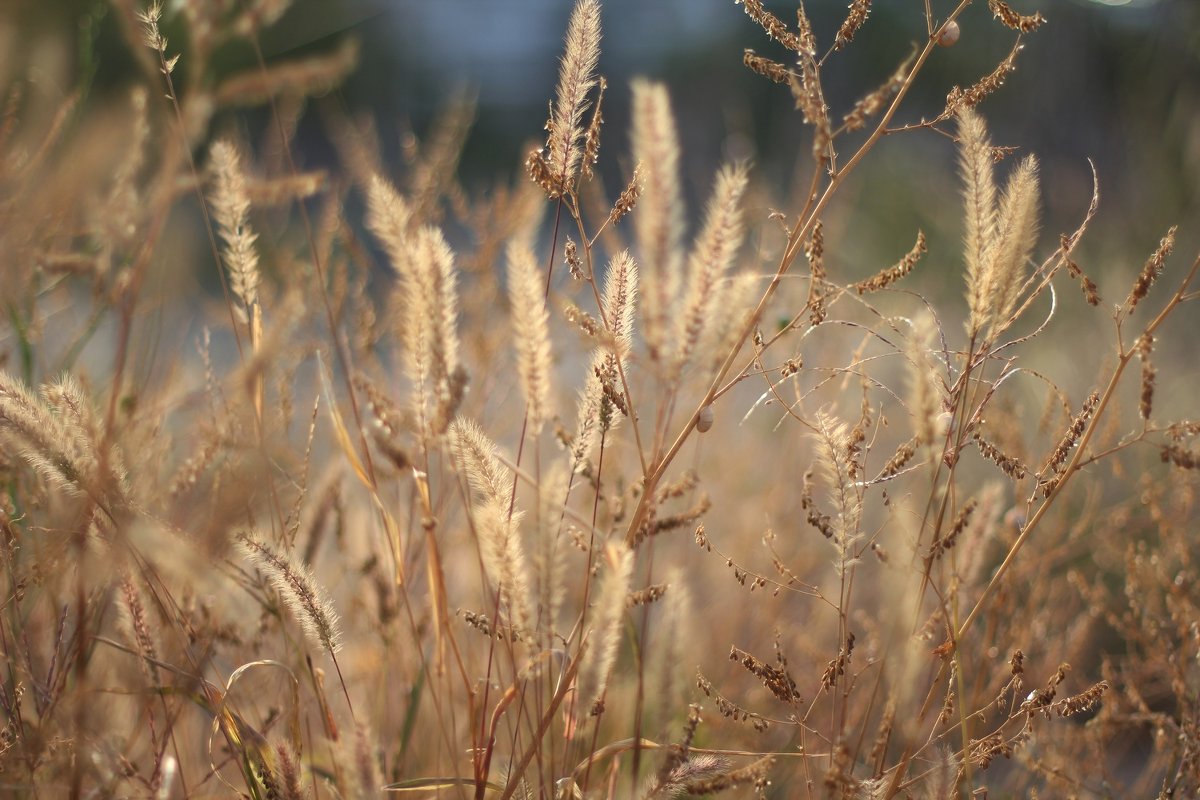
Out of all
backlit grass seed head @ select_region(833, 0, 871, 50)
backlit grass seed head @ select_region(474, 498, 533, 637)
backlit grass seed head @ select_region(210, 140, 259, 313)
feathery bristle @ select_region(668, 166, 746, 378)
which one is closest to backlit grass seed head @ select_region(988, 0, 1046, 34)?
backlit grass seed head @ select_region(833, 0, 871, 50)

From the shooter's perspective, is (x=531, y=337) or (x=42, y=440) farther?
(x=531, y=337)

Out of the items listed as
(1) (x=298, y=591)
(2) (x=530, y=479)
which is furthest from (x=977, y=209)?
(1) (x=298, y=591)

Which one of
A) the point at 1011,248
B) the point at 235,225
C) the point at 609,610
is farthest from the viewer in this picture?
the point at 235,225

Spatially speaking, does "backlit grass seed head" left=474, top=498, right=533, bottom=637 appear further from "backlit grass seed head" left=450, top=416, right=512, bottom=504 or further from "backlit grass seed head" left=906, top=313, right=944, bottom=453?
"backlit grass seed head" left=906, top=313, right=944, bottom=453

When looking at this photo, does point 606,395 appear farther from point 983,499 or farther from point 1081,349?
point 1081,349

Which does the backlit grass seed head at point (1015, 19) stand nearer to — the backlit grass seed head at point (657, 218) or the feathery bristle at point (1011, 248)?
the feathery bristle at point (1011, 248)

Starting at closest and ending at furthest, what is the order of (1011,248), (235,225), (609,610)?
(609,610) → (1011,248) → (235,225)

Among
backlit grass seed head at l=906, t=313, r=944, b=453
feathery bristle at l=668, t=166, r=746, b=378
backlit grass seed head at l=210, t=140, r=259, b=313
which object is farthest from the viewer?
backlit grass seed head at l=210, t=140, r=259, b=313

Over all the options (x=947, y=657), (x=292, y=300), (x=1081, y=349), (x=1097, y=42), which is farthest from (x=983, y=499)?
(x=1097, y=42)

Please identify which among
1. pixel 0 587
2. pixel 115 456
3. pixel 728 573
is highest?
pixel 115 456

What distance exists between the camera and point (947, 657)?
0.80 meters

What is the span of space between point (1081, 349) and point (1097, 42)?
2516 millimetres

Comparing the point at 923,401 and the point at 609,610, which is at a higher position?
the point at 923,401

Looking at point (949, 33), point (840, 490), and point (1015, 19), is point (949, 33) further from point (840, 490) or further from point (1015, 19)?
point (840, 490)
